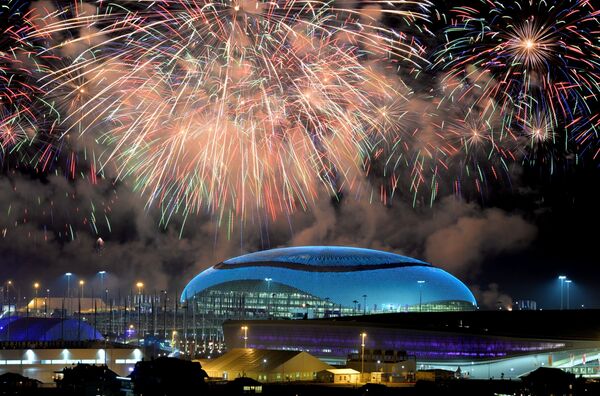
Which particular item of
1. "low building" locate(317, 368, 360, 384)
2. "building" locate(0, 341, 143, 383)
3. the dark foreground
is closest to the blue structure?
"building" locate(0, 341, 143, 383)

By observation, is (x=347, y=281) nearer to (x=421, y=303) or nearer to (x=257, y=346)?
(x=421, y=303)

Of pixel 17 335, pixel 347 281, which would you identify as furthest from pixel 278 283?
pixel 17 335

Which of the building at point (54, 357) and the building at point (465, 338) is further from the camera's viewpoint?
the building at point (465, 338)

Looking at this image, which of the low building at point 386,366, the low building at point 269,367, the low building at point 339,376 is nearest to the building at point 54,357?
the low building at point 269,367

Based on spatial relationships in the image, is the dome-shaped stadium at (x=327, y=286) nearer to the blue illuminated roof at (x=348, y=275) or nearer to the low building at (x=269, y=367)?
the blue illuminated roof at (x=348, y=275)

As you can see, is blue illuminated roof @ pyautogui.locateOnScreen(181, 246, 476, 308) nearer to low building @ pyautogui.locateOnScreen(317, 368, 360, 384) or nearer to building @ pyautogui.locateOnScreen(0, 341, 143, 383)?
building @ pyautogui.locateOnScreen(0, 341, 143, 383)

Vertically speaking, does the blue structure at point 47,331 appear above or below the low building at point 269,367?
above

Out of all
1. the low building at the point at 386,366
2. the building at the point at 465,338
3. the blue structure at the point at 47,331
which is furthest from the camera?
the blue structure at the point at 47,331
